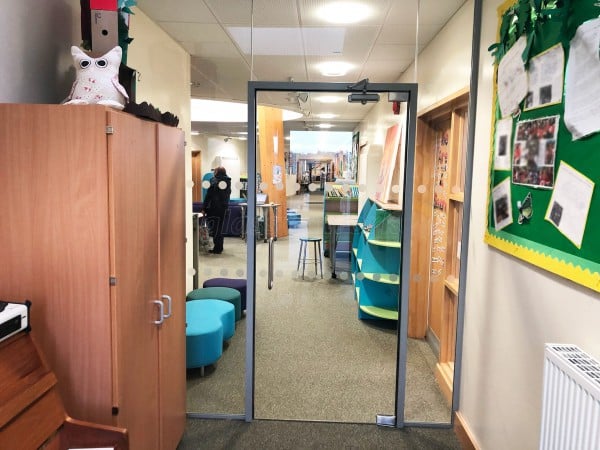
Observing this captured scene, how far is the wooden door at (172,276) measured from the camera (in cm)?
230

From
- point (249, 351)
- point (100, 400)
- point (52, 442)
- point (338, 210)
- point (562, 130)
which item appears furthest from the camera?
point (338, 210)

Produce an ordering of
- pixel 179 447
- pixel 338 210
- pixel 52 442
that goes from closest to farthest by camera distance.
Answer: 1. pixel 52 442
2. pixel 179 447
3. pixel 338 210

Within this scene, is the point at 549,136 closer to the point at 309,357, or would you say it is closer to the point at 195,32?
the point at 195,32

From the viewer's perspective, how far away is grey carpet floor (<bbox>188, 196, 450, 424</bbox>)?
10.2ft

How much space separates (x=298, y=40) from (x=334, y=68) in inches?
13.1

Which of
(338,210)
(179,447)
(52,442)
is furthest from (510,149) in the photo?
(179,447)

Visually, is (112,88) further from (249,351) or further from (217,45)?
(249,351)

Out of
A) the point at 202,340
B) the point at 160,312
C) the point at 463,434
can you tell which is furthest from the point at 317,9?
the point at 463,434

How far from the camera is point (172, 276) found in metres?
2.47

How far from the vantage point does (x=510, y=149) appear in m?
2.12

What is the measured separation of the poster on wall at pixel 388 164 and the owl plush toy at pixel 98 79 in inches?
70.6

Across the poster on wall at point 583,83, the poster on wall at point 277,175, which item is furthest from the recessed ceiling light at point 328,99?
the poster on wall at point 583,83

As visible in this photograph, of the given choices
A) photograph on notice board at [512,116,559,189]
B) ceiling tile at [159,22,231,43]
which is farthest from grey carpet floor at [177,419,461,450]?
ceiling tile at [159,22,231,43]

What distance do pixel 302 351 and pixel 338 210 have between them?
128cm
